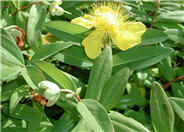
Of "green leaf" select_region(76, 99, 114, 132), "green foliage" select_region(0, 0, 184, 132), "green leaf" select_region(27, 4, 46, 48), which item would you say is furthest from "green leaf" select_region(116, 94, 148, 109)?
"green leaf" select_region(27, 4, 46, 48)

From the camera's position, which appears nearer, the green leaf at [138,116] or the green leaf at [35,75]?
the green leaf at [35,75]

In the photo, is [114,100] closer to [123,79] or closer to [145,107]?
[123,79]

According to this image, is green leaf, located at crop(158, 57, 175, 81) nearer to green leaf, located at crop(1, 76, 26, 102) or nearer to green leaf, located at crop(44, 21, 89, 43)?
green leaf, located at crop(44, 21, 89, 43)

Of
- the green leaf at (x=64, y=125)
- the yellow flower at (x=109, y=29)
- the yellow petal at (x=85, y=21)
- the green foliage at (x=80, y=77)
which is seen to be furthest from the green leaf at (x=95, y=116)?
the yellow petal at (x=85, y=21)

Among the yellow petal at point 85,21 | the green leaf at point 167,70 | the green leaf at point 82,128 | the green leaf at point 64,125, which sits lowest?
the green leaf at point 64,125

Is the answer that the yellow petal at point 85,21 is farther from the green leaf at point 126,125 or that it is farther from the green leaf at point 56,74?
the green leaf at point 126,125

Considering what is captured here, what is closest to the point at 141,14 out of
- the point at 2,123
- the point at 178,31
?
the point at 178,31
